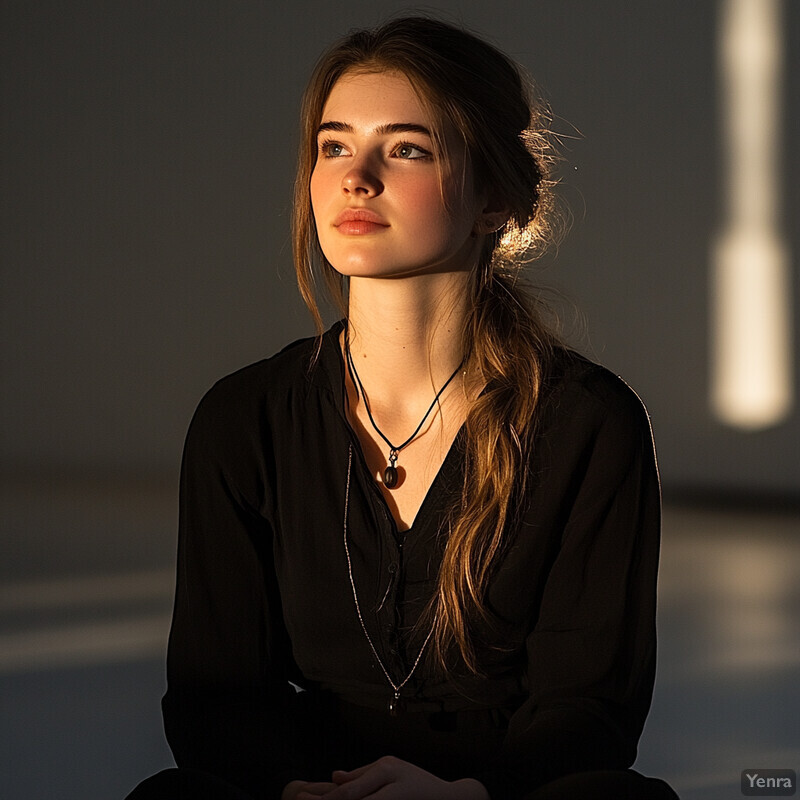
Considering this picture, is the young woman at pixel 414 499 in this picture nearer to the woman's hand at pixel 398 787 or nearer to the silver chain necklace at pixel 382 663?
the silver chain necklace at pixel 382 663

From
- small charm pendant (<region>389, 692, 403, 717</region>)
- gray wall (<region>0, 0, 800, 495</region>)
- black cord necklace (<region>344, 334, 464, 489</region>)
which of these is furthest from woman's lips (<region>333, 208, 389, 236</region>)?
gray wall (<region>0, 0, 800, 495</region>)

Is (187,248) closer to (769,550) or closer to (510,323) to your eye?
(769,550)

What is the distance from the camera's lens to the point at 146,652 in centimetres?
301

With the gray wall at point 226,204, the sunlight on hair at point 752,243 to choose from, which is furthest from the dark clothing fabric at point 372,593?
the sunlight on hair at point 752,243

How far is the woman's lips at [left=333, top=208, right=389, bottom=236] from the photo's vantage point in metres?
1.43

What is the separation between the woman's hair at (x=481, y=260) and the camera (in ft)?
4.80

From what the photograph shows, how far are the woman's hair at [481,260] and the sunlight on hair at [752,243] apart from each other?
12.6ft

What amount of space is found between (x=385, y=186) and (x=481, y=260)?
0.21 metres

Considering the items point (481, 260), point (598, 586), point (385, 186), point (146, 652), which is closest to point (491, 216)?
point (481, 260)

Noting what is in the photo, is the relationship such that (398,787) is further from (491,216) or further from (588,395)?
(491,216)

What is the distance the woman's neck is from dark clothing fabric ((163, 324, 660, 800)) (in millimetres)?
55

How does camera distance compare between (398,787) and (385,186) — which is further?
(385,186)

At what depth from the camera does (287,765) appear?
54.9 inches

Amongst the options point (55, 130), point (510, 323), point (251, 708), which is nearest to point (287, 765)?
point (251, 708)
